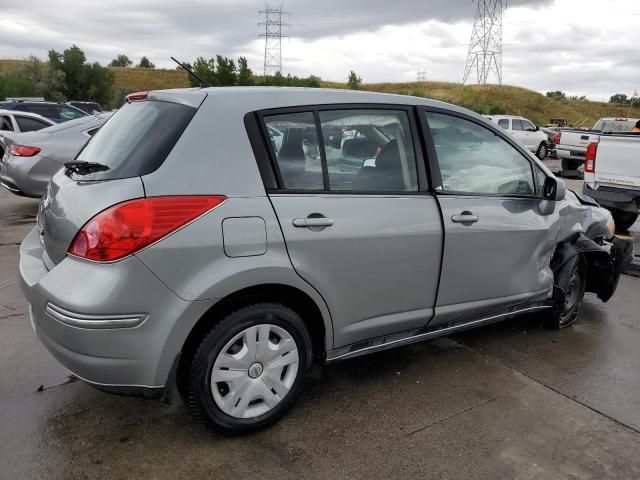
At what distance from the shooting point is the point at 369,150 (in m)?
3.06

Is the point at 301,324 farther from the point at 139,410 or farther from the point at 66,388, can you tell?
the point at 66,388

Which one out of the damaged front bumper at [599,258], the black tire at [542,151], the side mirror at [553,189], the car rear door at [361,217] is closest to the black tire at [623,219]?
the damaged front bumper at [599,258]

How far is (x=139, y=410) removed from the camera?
295 cm

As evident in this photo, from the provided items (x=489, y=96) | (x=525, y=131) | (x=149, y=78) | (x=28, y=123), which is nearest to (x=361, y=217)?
(x=28, y=123)

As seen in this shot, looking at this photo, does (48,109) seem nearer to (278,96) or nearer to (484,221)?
(278,96)

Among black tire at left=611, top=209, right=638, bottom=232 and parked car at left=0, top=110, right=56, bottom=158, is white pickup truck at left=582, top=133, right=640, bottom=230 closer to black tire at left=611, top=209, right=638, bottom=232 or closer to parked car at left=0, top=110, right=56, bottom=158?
black tire at left=611, top=209, right=638, bottom=232

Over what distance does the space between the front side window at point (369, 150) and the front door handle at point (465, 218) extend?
307 mm

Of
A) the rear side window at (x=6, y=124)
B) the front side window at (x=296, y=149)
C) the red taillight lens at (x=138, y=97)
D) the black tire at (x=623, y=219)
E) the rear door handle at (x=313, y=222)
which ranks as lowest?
the black tire at (x=623, y=219)

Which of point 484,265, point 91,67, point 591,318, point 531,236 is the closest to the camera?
point 484,265

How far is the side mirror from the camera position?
370 centimetres

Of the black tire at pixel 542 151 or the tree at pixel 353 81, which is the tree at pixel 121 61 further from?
the black tire at pixel 542 151

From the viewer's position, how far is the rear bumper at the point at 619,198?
6.81 metres

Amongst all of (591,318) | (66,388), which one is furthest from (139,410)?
(591,318)

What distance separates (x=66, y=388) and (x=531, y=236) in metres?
3.15
